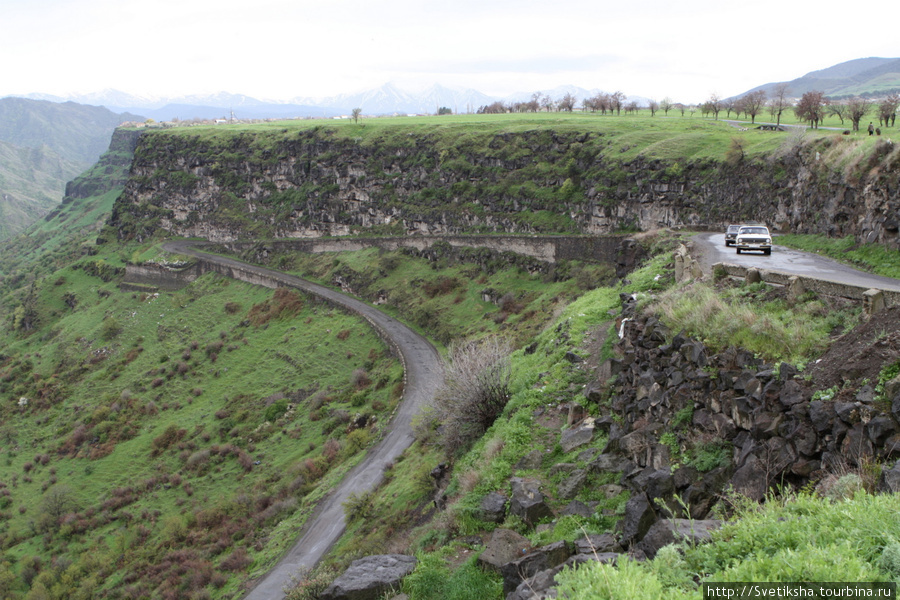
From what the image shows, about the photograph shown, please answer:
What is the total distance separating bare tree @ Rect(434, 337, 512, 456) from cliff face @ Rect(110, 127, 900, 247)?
14.9m

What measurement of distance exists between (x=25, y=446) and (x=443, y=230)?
5129 cm

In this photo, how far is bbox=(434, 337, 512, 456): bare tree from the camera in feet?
72.9

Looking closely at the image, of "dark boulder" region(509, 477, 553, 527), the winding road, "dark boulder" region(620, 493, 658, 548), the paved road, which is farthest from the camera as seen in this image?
the winding road

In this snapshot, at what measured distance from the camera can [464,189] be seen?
7594cm

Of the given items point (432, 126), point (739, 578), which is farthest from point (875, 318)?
point (432, 126)

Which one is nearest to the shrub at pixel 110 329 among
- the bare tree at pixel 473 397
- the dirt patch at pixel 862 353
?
the bare tree at pixel 473 397

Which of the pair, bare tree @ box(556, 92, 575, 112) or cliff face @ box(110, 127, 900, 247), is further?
bare tree @ box(556, 92, 575, 112)

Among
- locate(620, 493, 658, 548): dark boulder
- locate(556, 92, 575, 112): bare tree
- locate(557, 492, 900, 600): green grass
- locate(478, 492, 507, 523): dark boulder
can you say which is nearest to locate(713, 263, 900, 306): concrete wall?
locate(557, 492, 900, 600): green grass

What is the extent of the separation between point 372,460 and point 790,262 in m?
23.8

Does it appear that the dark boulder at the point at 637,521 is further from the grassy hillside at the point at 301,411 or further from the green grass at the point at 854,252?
the green grass at the point at 854,252

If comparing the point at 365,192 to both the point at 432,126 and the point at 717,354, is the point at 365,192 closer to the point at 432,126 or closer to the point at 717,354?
the point at 432,126

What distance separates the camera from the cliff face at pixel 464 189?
3198 centimetres

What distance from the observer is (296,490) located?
113 ft

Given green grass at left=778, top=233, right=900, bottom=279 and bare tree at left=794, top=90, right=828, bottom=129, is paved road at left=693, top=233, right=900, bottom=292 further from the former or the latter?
bare tree at left=794, top=90, right=828, bottom=129
